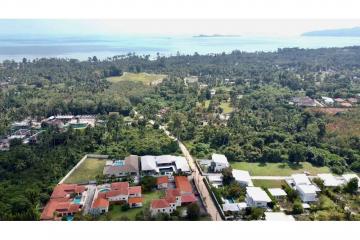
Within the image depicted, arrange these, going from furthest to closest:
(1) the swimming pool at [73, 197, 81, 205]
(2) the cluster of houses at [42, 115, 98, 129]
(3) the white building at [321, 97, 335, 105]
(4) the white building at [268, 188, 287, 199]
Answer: (3) the white building at [321, 97, 335, 105]
(2) the cluster of houses at [42, 115, 98, 129]
(4) the white building at [268, 188, 287, 199]
(1) the swimming pool at [73, 197, 81, 205]

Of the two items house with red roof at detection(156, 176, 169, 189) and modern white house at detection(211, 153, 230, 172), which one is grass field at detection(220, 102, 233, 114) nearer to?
modern white house at detection(211, 153, 230, 172)

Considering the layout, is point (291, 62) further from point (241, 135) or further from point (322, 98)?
point (241, 135)

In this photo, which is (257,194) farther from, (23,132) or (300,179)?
(23,132)

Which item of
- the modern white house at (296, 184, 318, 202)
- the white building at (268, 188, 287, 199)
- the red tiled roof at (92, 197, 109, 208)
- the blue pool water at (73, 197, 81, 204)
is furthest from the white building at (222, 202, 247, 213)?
the blue pool water at (73, 197, 81, 204)

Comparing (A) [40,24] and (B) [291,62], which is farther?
(A) [40,24]

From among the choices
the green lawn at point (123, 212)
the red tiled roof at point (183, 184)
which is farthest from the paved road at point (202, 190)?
the green lawn at point (123, 212)

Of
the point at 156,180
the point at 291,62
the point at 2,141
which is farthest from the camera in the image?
the point at 291,62

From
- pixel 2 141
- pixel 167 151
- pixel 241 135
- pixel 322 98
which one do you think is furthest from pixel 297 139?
pixel 2 141

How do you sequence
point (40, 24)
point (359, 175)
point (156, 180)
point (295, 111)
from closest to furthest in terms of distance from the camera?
point (156, 180) → point (359, 175) → point (295, 111) → point (40, 24)
